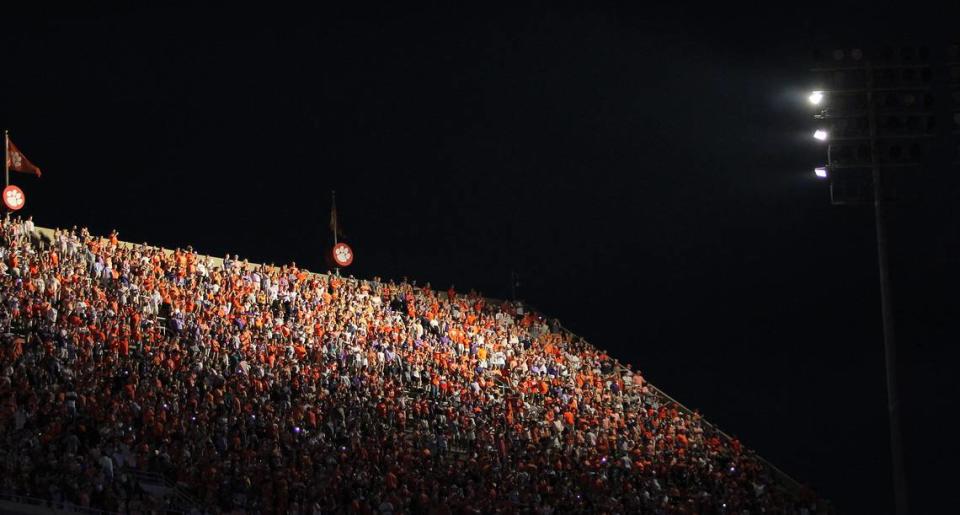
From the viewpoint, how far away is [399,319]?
37.6 m

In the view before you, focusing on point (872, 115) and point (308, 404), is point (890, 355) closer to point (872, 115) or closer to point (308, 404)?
point (872, 115)

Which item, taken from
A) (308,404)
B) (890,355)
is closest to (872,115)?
(890,355)

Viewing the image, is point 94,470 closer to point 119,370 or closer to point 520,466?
point 119,370

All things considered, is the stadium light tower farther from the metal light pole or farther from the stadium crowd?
the stadium crowd

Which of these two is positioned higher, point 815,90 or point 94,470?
point 815,90

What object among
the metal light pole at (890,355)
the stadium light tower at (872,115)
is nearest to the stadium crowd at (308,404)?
the metal light pole at (890,355)

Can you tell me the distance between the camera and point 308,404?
27.9 m

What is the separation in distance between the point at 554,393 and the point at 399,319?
488 cm

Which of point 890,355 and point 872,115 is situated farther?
point 872,115

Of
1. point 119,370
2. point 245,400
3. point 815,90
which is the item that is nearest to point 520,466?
point 245,400

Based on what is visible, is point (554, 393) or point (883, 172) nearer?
point (883, 172)

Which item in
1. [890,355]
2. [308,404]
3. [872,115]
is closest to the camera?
[890,355]

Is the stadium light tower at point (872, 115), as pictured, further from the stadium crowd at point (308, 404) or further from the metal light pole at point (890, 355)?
the stadium crowd at point (308, 404)

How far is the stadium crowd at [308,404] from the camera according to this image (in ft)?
Answer: 74.1
